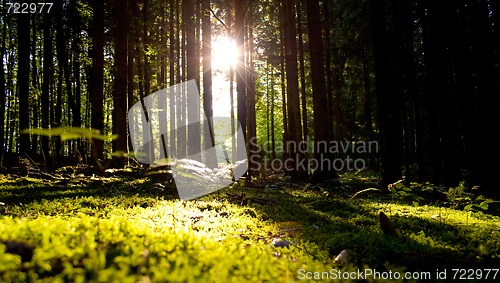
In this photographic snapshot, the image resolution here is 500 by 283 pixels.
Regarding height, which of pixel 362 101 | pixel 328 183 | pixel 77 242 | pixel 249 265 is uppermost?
pixel 362 101

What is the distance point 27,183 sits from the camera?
6.86 meters

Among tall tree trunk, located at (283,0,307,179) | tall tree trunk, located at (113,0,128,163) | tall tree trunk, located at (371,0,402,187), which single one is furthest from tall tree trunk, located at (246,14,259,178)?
tall tree trunk, located at (371,0,402,187)

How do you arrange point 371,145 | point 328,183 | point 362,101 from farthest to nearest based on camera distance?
point 371,145 → point 362,101 → point 328,183

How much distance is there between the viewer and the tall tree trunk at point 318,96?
41.2 ft

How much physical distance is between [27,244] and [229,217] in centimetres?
268

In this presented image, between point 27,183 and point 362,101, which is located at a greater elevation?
point 362,101

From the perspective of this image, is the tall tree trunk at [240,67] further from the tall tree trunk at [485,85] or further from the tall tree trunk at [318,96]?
the tall tree trunk at [485,85]

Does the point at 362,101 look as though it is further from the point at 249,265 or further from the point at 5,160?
the point at 249,265

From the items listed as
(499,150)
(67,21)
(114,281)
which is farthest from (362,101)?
(114,281)

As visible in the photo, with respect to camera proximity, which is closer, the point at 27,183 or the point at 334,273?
the point at 334,273

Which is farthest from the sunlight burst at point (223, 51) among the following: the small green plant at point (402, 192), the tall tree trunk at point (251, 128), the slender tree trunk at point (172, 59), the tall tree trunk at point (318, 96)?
the small green plant at point (402, 192)

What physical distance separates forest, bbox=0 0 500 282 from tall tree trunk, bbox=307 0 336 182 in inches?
2.3

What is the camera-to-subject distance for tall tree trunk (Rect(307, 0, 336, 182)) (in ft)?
41.2

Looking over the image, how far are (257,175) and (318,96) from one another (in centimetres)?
465
